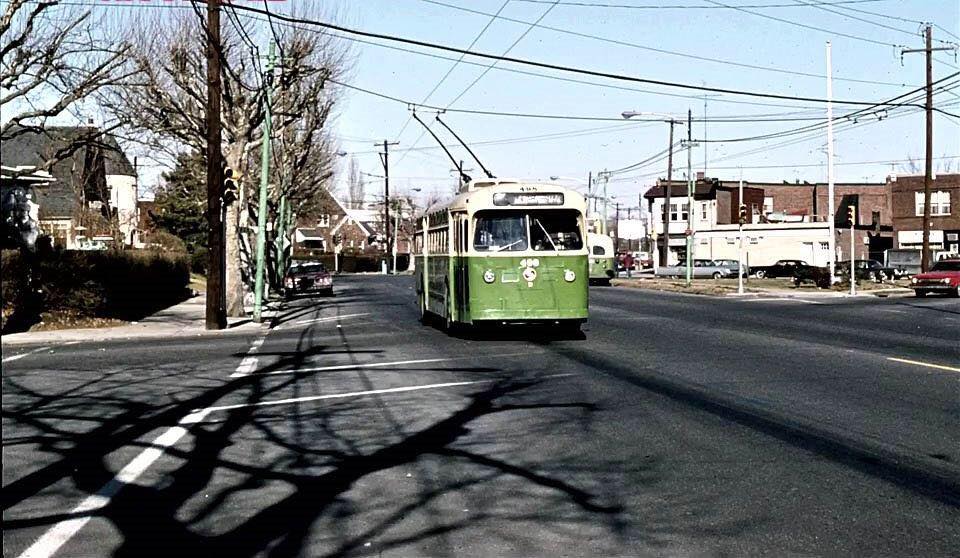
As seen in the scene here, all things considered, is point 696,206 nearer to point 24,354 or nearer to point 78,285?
point 78,285

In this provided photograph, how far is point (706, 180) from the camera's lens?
332 ft

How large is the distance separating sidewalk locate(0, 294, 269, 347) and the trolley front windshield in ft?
27.3

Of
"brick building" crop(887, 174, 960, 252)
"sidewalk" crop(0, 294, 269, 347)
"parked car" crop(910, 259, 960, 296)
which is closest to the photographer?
"sidewalk" crop(0, 294, 269, 347)

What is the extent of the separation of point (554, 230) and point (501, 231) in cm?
99

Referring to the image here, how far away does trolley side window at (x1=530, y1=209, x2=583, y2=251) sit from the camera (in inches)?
787

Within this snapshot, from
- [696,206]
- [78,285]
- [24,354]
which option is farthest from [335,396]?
[696,206]

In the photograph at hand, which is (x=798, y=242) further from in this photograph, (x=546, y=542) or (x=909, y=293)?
(x=546, y=542)

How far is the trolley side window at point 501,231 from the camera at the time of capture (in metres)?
19.9

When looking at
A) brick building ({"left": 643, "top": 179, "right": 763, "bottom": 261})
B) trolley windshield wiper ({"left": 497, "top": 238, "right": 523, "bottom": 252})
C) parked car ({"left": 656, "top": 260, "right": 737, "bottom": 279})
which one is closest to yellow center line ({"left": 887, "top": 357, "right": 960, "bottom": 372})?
trolley windshield wiper ({"left": 497, "top": 238, "right": 523, "bottom": 252})

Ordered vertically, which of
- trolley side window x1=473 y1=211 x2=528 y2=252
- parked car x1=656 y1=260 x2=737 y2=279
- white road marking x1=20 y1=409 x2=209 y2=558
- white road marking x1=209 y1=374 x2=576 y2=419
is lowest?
parked car x1=656 y1=260 x2=737 y2=279

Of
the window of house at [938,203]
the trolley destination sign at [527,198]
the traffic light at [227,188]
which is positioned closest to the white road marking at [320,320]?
the traffic light at [227,188]

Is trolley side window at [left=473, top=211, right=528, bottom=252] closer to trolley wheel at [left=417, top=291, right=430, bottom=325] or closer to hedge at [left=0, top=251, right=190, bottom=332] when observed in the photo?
trolley wheel at [left=417, top=291, right=430, bottom=325]

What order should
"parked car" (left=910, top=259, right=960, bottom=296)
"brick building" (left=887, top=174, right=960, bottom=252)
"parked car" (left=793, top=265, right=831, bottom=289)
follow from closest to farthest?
"parked car" (left=910, top=259, right=960, bottom=296) → "parked car" (left=793, top=265, right=831, bottom=289) → "brick building" (left=887, top=174, right=960, bottom=252)

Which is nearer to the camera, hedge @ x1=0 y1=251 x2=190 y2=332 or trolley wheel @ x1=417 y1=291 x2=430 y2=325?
hedge @ x1=0 y1=251 x2=190 y2=332
